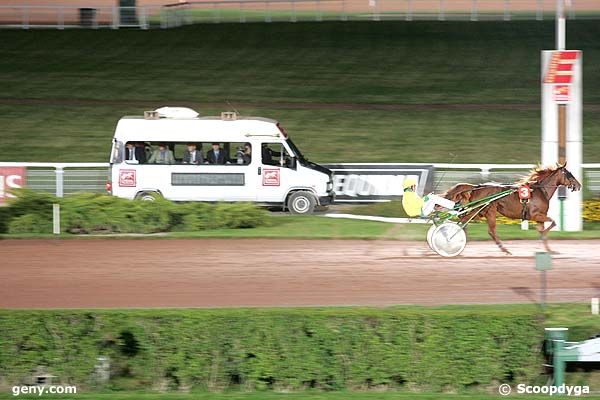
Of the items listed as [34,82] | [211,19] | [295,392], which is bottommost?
[295,392]

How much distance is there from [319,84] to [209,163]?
50.5 feet

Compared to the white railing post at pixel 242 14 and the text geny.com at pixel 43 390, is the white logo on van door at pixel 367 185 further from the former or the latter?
the white railing post at pixel 242 14

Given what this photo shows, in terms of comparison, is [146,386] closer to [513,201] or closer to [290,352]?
[290,352]

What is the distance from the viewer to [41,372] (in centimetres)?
1025

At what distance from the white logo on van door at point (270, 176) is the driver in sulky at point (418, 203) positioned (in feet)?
23.3

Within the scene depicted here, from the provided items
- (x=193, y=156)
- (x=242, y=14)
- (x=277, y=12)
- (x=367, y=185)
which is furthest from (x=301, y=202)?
(x=242, y=14)

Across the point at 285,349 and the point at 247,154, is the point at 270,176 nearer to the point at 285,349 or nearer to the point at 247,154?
the point at 247,154

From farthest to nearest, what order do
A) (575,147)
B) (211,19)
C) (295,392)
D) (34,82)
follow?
1. (211,19)
2. (34,82)
3. (575,147)
4. (295,392)

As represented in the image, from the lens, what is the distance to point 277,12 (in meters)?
46.8

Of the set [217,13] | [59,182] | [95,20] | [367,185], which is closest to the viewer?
[59,182]

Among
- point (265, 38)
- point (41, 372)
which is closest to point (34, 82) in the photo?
point (265, 38)

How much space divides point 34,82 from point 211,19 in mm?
11628

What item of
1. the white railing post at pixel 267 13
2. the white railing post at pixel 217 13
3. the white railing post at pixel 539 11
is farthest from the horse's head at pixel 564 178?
the white railing post at pixel 217 13

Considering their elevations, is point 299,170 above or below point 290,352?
above
